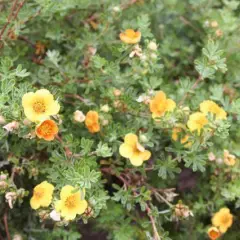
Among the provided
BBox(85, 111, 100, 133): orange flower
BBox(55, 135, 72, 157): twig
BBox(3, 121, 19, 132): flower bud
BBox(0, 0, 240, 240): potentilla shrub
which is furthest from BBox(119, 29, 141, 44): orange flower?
BBox(3, 121, 19, 132): flower bud

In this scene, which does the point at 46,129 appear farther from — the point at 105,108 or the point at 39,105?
the point at 105,108

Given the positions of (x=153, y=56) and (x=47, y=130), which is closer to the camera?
(x=47, y=130)

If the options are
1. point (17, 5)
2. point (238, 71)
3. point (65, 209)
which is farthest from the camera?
point (238, 71)

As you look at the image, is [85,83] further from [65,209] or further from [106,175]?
[65,209]

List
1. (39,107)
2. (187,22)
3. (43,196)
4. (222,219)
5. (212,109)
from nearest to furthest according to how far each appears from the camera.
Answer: (39,107) → (43,196) → (212,109) → (222,219) → (187,22)

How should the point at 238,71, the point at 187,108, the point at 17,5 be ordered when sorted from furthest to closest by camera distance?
the point at 238,71
the point at 17,5
the point at 187,108

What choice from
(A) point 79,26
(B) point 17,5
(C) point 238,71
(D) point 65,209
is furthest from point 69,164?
(C) point 238,71

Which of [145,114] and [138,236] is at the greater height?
[145,114]

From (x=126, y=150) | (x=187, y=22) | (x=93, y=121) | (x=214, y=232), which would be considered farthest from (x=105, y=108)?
(x=187, y=22)
